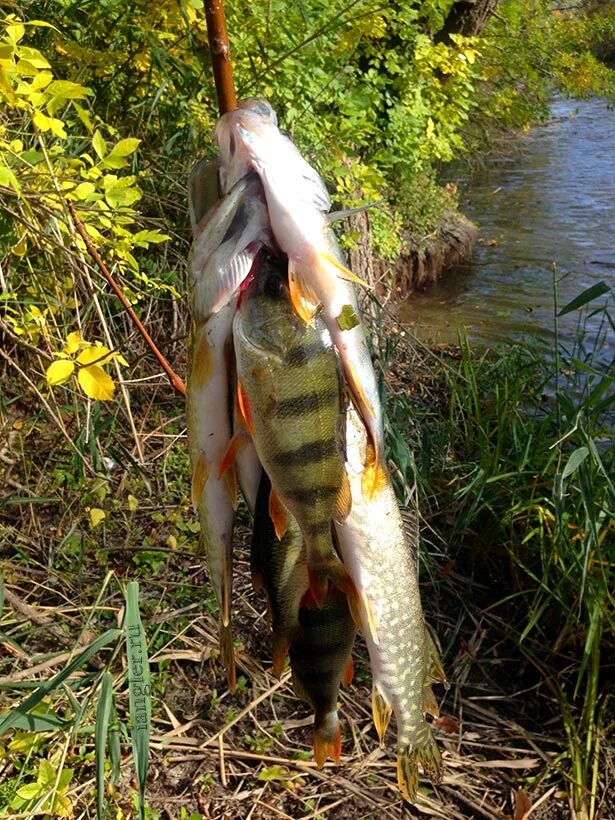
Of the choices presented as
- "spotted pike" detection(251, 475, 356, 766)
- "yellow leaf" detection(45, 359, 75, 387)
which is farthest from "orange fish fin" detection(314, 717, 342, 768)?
"yellow leaf" detection(45, 359, 75, 387)

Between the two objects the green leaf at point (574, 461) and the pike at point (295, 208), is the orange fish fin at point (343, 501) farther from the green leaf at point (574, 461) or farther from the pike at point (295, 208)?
the green leaf at point (574, 461)

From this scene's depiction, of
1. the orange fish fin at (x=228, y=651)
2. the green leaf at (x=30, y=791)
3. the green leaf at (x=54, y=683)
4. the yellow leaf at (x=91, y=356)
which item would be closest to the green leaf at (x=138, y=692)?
the green leaf at (x=54, y=683)

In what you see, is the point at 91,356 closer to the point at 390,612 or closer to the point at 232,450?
the point at 232,450

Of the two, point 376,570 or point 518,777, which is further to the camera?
point 518,777

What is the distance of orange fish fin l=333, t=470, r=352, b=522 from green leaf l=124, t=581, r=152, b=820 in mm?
609

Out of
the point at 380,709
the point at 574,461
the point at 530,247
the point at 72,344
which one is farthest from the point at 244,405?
the point at 530,247

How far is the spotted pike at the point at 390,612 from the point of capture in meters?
1.19

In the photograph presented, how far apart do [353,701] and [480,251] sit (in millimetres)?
7611

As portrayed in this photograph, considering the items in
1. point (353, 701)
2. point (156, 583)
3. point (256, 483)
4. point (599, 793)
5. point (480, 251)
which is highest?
point (256, 483)

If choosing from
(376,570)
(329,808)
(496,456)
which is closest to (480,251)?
(496,456)

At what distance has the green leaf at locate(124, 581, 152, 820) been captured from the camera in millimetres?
1378

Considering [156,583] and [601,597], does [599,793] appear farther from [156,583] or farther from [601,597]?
[156,583]

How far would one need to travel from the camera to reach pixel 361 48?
5.60 m

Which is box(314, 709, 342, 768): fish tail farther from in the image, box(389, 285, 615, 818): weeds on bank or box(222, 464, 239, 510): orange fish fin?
box(389, 285, 615, 818): weeds on bank
